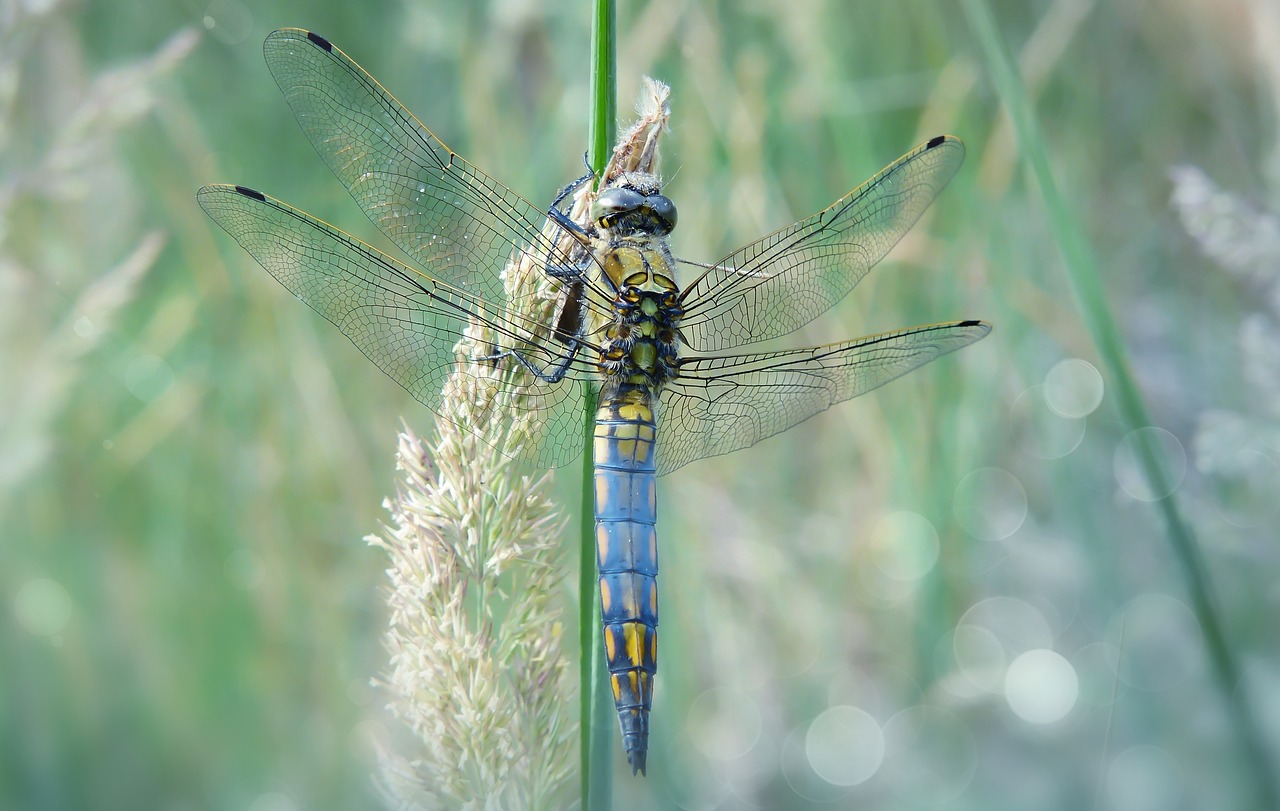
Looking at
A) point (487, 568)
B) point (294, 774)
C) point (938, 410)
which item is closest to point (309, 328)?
point (294, 774)

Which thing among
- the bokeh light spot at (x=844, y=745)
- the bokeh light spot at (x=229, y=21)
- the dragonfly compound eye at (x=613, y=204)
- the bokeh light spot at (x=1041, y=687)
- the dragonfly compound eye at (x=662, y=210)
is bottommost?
the bokeh light spot at (x=844, y=745)

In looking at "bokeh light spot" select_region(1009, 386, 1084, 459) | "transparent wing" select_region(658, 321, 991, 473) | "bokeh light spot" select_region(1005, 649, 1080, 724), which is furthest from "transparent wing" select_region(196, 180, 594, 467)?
"bokeh light spot" select_region(1005, 649, 1080, 724)

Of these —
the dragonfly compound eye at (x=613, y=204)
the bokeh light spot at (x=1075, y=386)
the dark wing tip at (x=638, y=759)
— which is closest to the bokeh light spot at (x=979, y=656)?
the bokeh light spot at (x=1075, y=386)

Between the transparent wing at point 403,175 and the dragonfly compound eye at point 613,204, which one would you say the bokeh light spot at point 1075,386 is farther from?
the transparent wing at point 403,175

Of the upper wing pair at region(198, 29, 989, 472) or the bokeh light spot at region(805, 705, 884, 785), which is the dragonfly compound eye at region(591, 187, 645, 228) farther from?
the bokeh light spot at region(805, 705, 884, 785)

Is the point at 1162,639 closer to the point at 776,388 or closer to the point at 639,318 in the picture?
the point at 776,388

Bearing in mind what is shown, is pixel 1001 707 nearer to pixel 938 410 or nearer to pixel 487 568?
pixel 938 410
